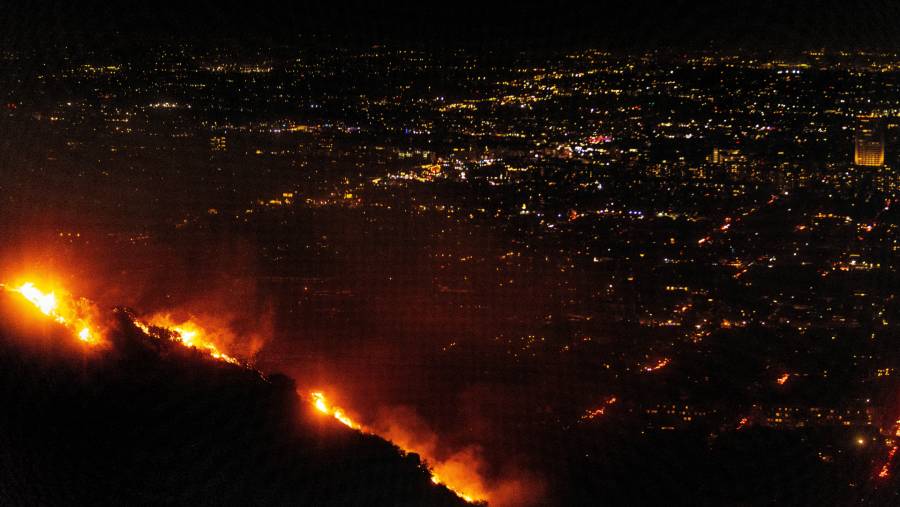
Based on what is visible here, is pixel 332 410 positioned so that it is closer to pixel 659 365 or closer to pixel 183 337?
pixel 183 337

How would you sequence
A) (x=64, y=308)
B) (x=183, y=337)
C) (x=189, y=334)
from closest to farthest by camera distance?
(x=64, y=308) → (x=183, y=337) → (x=189, y=334)

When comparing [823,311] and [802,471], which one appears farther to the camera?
[823,311]

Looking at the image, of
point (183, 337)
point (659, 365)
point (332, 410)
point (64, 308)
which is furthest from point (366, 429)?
point (659, 365)

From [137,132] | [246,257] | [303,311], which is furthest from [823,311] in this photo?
[137,132]

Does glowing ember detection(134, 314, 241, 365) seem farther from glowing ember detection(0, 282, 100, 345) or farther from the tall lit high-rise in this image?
the tall lit high-rise

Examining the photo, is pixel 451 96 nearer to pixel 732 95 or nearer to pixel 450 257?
pixel 450 257

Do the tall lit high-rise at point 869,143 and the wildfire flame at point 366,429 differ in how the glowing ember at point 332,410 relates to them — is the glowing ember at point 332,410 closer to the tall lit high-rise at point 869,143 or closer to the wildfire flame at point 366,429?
the wildfire flame at point 366,429

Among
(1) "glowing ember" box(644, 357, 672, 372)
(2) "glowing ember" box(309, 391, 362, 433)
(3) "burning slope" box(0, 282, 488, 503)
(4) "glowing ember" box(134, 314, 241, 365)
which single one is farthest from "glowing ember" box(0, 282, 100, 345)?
(1) "glowing ember" box(644, 357, 672, 372)
